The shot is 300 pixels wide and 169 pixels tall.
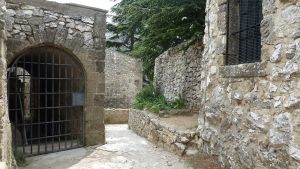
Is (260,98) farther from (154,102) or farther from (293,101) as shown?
(154,102)

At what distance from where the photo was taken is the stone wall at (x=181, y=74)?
7965 millimetres

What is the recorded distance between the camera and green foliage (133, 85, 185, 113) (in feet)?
27.2

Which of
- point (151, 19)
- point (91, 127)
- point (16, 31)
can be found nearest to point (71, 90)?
point (91, 127)

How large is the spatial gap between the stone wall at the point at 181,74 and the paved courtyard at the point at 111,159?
225 cm

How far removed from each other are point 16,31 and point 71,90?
1866 mm

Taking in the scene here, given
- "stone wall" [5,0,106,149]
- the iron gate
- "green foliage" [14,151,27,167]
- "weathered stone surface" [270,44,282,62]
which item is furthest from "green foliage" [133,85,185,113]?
"weathered stone surface" [270,44,282,62]

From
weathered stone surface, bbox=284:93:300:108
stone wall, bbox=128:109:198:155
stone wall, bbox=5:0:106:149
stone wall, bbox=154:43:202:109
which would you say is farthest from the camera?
stone wall, bbox=154:43:202:109

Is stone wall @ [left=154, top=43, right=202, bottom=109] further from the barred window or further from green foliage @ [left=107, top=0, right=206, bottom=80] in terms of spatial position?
the barred window

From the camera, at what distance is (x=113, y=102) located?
50.2ft

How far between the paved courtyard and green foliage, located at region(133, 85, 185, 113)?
188cm

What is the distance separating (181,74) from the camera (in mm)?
8789

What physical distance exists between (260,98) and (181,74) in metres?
5.37

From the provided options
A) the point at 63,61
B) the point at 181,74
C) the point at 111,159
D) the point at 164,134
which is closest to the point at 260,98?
the point at 111,159

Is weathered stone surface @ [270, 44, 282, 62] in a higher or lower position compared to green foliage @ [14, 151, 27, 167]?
higher
